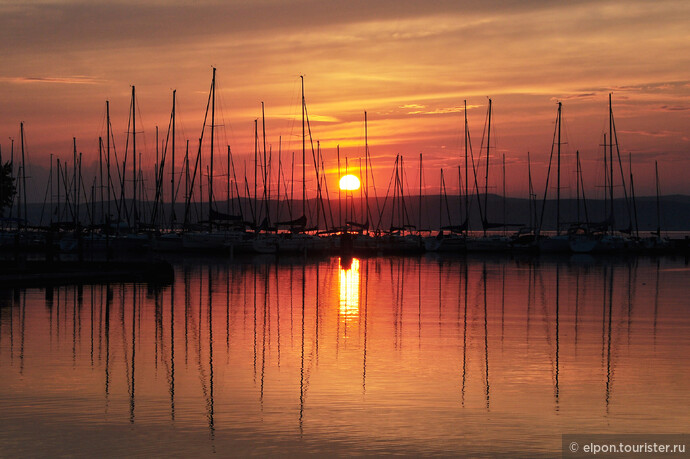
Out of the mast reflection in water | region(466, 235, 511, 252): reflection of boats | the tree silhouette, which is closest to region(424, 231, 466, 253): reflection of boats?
region(466, 235, 511, 252): reflection of boats

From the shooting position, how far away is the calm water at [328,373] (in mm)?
12875

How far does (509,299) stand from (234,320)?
549 inches

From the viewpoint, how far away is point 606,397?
1596 centimetres

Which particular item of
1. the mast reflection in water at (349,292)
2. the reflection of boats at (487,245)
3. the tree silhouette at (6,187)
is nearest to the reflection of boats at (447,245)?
the reflection of boats at (487,245)

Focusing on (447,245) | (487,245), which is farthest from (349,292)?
(487,245)

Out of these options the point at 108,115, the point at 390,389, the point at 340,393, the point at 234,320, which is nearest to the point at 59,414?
the point at 340,393

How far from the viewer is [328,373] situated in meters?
18.2

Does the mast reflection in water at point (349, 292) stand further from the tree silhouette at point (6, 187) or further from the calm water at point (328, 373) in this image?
the tree silhouette at point (6, 187)

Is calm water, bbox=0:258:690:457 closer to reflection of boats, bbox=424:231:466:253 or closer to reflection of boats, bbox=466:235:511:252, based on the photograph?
reflection of boats, bbox=424:231:466:253

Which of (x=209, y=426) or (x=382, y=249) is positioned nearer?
(x=209, y=426)

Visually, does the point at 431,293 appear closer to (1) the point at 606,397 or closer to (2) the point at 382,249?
(1) the point at 606,397

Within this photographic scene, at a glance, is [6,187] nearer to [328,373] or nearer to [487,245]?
Result: [487,245]

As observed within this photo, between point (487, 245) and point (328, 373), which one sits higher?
point (487, 245)

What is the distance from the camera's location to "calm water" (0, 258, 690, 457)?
12.9 meters
